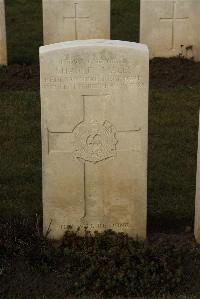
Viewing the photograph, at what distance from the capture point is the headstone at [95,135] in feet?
14.6

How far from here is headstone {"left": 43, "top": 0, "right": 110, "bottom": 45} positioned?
954 centimetres

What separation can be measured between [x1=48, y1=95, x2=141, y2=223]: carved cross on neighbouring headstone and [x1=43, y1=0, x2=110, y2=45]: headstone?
17.1ft

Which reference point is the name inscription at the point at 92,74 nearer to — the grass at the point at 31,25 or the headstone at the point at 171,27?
the headstone at the point at 171,27

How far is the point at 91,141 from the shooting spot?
465 cm

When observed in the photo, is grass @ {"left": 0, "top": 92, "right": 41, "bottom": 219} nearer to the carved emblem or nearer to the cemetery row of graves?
the cemetery row of graves

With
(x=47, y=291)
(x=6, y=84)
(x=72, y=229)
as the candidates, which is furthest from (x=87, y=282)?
(x=6, y=84)

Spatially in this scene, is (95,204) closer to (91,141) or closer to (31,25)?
(91,141)

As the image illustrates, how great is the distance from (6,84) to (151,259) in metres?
5.01

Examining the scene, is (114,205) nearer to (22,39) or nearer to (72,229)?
(72,229)

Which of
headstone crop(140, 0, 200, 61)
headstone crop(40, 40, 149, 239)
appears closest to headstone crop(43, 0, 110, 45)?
headstone crop(140, 0, 200, 61)

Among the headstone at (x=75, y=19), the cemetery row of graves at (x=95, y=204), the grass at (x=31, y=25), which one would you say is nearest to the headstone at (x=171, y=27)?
the headstone at (x=75, y=19)

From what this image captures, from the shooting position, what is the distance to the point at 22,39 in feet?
38.2

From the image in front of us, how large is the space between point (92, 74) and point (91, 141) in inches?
19.1

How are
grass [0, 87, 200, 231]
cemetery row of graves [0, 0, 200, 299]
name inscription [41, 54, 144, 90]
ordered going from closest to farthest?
cemetery row of graves [0, 0, 200, 299] → name inscription [41, 54, 144, 90] → grass [0, 87, 200, 231]
